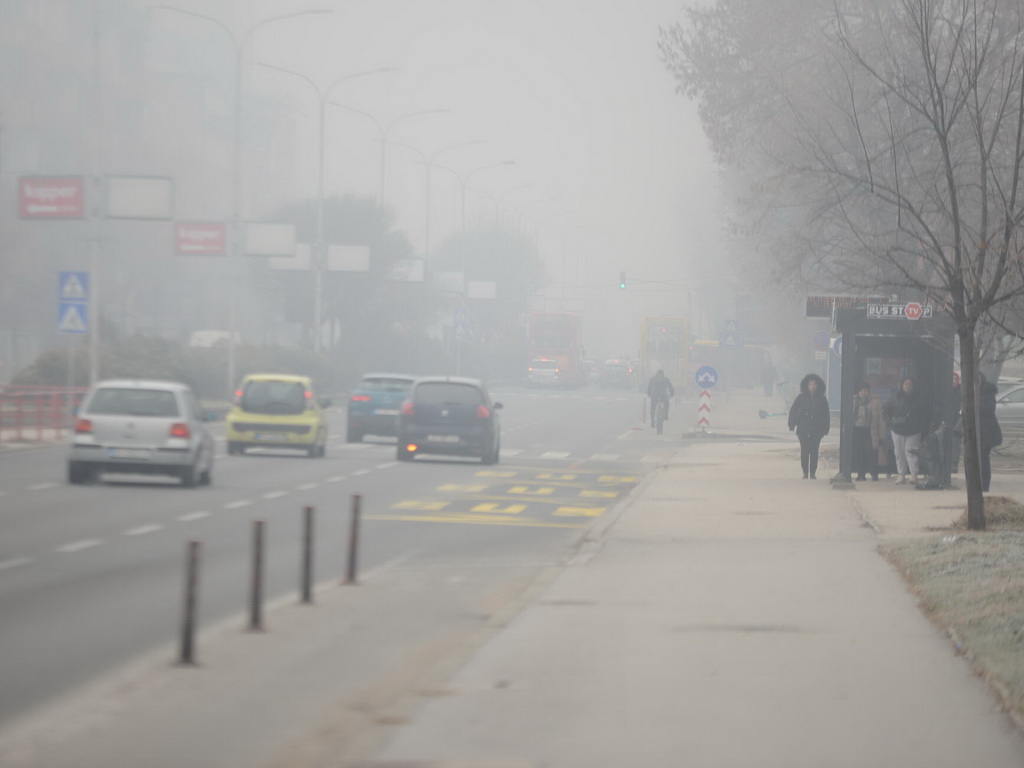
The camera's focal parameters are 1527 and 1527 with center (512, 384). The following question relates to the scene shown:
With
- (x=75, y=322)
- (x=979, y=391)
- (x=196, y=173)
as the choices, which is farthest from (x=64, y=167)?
(x=979, y=391)

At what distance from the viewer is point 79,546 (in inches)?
555

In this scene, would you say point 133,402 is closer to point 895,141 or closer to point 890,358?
point 895,141

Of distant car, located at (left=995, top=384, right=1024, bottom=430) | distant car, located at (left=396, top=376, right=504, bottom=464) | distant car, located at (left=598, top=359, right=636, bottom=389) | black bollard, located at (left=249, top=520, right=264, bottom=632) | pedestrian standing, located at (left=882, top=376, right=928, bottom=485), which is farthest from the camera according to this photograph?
distant car, located at (left=598, top=359, right=636, bottom=389)

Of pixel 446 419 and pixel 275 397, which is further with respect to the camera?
pixel 275 397

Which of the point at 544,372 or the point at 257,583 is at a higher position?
the point at 544,372

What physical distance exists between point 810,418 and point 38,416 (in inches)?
619

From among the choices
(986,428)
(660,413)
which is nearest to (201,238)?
(660,413)

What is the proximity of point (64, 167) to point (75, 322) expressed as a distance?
196ft

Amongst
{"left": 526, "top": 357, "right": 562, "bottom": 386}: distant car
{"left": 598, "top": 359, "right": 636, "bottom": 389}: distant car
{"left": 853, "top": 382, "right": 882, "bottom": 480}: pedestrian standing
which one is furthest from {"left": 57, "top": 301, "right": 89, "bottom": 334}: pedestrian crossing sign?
{"left": 598, "top": 359, "right": 636, "bottom": 389}: distant car

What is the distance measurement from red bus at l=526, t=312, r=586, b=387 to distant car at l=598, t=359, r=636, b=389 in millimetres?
9393

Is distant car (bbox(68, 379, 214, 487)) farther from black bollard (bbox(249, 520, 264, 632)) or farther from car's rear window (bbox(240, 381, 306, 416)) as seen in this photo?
black bollard (bbox(249, 520, 264, 632))

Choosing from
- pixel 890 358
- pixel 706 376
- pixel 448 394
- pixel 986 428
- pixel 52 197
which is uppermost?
pixel 52 197

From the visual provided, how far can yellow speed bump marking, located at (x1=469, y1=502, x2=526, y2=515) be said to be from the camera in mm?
19531

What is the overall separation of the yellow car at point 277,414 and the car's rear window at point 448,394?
2.09 meters
